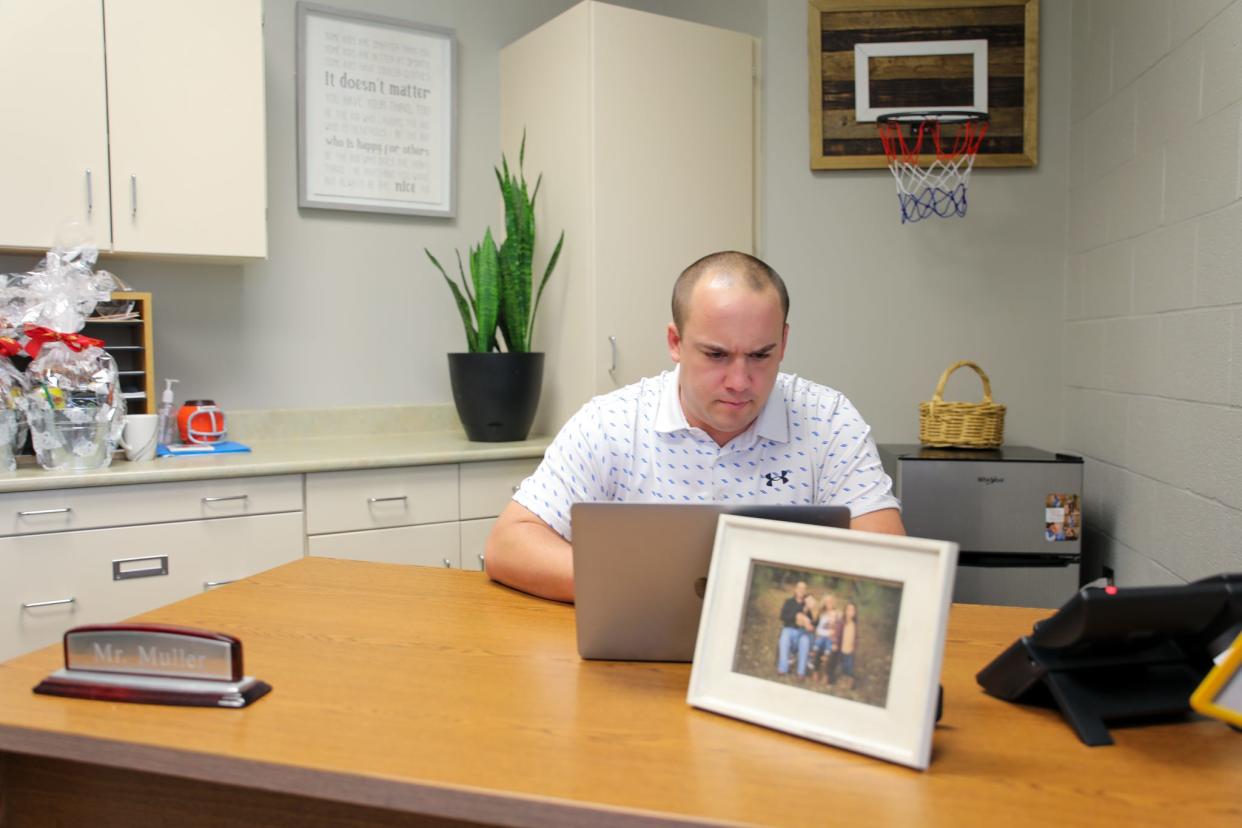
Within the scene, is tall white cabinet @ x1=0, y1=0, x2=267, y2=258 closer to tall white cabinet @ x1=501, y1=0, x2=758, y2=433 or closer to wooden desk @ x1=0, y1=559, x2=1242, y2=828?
tall white cabinet @ x1=501, y1=0, x2=758, y2=433

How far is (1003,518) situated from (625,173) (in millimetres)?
1535

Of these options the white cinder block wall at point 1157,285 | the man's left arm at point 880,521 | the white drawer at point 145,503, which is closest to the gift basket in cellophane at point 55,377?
the white drawer at point 145,503

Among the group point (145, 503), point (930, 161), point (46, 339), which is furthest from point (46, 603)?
point (930, 161)

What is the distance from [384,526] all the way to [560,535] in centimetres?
119

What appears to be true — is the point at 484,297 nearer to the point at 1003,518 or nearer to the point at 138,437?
A: the point at 138,437

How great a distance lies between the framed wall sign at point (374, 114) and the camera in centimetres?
329

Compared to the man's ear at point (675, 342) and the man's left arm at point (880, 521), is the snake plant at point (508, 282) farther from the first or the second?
the man's left arm at point (880, 521)

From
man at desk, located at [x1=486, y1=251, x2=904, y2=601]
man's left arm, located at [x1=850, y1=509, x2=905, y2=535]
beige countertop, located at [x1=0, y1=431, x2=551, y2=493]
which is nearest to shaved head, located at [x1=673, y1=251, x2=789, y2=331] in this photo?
man at desk, located at [x1=486, y1=251, x2=904, y2=601]

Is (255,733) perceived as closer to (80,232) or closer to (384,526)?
(384,526)

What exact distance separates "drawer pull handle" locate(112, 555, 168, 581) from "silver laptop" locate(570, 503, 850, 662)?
162 cm

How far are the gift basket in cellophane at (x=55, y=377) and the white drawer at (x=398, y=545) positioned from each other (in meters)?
0.61

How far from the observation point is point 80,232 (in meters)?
2.61

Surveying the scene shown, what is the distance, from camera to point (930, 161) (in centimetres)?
330

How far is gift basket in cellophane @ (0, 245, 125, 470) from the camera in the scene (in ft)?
8.04
